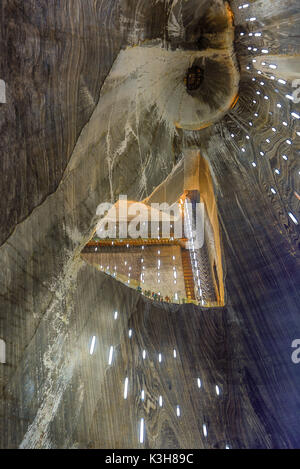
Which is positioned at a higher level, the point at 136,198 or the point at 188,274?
the point at 136,198

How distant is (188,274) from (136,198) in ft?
8.39

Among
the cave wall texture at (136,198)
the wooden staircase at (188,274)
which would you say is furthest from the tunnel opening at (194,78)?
the wooden staircase at (188,274)

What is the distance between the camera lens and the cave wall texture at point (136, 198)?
45.8 inches

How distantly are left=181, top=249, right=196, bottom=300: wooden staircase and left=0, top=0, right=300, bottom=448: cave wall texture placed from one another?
1581 millimetres

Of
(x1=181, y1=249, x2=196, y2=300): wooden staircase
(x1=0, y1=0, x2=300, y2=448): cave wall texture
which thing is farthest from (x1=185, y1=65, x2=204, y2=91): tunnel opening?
(x1=181, y1=249, x2=196, y2=300): wooden staircase

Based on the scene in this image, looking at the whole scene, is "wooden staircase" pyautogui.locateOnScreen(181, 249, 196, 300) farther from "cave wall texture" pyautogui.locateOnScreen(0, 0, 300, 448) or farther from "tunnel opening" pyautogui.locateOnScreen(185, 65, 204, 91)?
"tunnel opening" pyautogui.locateOnScreen(185, 65, 204, 91)

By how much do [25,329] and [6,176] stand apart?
718 mm

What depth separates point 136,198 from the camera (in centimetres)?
260

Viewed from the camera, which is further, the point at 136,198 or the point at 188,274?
the point at 188,274

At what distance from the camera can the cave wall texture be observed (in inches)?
45.8

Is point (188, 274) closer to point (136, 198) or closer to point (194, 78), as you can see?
point (136, 198)

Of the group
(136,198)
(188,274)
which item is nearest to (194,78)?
(136,198)

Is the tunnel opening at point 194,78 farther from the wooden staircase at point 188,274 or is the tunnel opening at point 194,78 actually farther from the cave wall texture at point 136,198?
the wooden staircase at point 188,274
